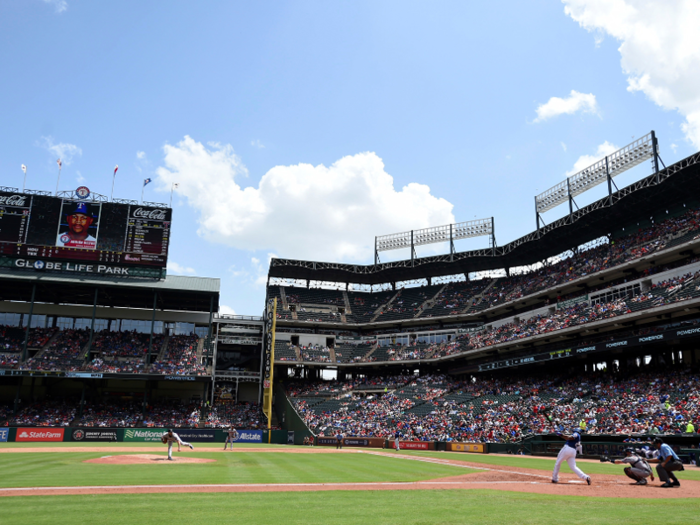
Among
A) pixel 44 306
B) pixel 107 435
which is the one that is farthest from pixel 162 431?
pixel 44 306

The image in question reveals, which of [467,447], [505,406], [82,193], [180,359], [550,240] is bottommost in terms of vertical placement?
[467,447]

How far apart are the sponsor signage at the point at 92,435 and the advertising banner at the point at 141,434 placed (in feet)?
3.39

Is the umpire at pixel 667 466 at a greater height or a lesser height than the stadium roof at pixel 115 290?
lesser

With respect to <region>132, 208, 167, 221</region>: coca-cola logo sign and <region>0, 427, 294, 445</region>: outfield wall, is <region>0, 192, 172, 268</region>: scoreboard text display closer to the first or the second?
<region>132, 208, 167, 221</region>: coca-cola logo sign

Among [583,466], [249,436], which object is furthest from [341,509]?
[249,436]

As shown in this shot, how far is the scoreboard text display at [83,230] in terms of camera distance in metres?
53.3

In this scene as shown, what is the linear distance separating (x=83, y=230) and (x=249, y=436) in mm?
28656

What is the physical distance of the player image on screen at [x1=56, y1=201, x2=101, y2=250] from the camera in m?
54.4

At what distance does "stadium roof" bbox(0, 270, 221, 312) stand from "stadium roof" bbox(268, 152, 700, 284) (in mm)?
11294

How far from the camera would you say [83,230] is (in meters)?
55.0

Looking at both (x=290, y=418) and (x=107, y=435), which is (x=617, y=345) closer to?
(x=290, y=418)

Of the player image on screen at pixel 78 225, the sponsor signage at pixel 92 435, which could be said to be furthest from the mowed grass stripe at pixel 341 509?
the player image on screen at pixel 78 225

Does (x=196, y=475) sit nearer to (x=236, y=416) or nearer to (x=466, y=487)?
(x=466, y=487)

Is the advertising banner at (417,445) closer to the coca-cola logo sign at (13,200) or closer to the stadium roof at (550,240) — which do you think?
the stadium roof at (550,240)
